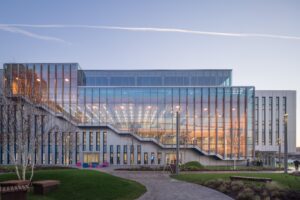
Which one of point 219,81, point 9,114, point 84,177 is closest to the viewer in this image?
point 84,177

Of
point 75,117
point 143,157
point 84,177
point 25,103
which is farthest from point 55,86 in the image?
point 84,177

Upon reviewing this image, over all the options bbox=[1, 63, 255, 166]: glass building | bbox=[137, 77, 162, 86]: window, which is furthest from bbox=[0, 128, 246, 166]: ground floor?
bbox=[137, 77, 162, 86]: window

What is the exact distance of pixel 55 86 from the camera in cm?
5447

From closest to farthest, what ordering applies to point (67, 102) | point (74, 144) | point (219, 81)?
point (74, 144) → point (67, 102) → point (219, 81)

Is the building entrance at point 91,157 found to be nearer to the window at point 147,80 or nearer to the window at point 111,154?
the window at point 111,154

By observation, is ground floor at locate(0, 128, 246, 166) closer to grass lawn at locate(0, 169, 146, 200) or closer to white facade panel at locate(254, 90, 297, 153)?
grass lawn at locate(0, 169, 146, 200)

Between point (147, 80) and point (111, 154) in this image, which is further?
point (147, 80)

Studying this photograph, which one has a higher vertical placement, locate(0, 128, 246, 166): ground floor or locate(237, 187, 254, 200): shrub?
locate(237, 187, 254, 200): shrub

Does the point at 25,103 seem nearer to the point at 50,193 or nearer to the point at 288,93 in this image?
the point at 50,193

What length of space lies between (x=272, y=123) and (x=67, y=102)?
58.8 m

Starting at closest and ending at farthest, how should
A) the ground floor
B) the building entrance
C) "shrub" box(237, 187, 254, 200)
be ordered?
"shrub" box(237, 187, 254, 200), the ground floor, the building entrance

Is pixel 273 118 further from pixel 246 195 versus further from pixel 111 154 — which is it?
pixel 246 195

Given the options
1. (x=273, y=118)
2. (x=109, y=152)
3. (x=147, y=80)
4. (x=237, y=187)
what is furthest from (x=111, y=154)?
(x=273, y=118)

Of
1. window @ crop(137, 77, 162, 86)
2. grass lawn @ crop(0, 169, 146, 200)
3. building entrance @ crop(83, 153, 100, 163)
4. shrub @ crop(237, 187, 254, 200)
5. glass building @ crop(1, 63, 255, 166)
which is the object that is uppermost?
window @ crop(137, 77, 162, 86)
